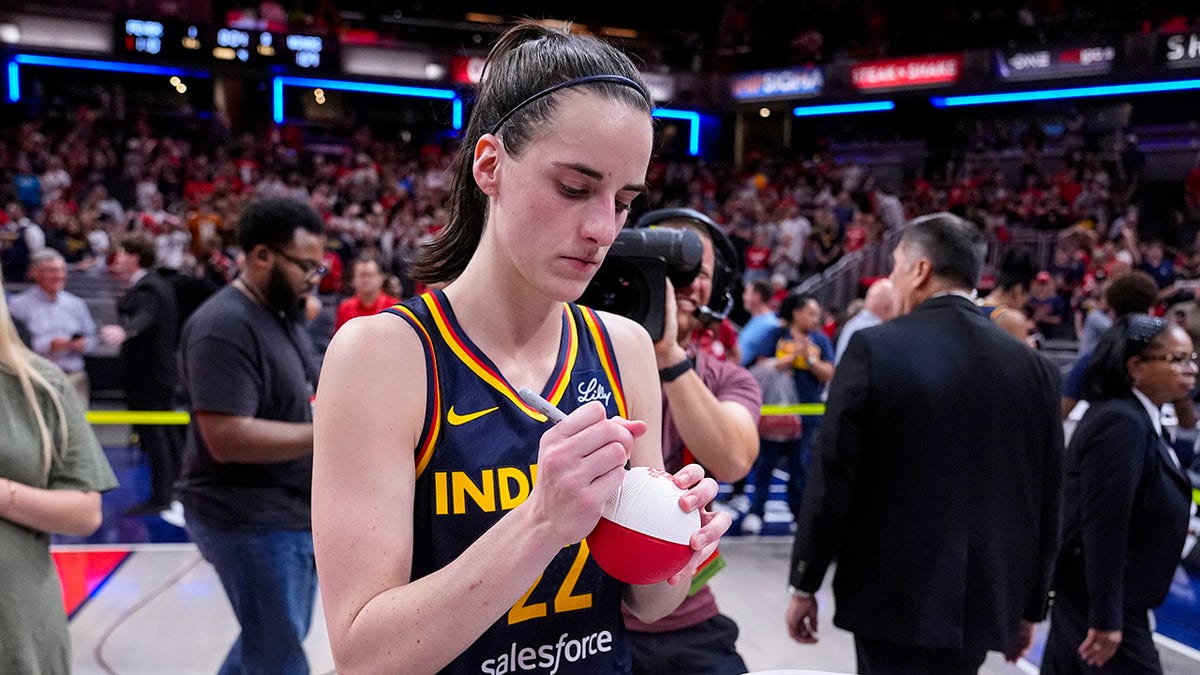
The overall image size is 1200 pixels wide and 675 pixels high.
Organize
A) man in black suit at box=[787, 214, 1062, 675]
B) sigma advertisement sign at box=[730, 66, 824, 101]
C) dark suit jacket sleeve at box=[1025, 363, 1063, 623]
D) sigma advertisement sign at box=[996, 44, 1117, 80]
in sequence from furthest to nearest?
1. sigma advertisement sign at box=[730, 66, 824, 101]
2. sigma advertisement sign at box=[996, 44, 1117, 80]
3. dark suit jacket sleeve at box=[1025, 363, 1063, 623]
4. man in black suit at box=[787, 214, 1062, 675]

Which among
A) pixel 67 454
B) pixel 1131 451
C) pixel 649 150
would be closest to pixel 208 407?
pixel 67 454

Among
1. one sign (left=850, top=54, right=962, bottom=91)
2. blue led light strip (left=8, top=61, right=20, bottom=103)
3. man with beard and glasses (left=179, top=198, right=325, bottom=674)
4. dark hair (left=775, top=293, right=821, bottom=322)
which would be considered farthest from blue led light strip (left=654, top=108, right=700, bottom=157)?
man with beard and glasses (left=179, top=198, right=325, bottom=674)

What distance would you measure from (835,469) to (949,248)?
790mm

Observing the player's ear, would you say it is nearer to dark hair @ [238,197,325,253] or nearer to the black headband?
the black headband

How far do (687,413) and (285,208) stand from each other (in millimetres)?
1581

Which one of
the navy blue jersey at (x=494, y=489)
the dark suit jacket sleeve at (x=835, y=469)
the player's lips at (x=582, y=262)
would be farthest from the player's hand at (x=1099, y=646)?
the player's lips at (x=582, y=262)

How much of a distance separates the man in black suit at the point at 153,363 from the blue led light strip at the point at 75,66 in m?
13.7

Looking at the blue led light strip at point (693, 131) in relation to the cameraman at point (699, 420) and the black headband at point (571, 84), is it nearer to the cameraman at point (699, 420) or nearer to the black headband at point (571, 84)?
the cameraman at point (699, 420)

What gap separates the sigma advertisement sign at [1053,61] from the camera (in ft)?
48.0

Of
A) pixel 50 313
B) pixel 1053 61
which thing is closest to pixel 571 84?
pixel 50 313

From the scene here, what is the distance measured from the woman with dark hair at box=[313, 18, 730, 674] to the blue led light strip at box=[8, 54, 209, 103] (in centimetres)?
1878

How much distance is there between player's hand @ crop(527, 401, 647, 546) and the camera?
97 centimetres

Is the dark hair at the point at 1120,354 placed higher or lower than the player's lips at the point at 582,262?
lower

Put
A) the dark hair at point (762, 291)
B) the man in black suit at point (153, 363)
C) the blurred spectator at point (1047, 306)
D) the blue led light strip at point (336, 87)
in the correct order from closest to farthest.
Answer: the man in black suit at point (153, 363)
the dark hair at point (762, 291)
the blurred spectator at point (1047, 306)
the blue led light strip at point (336, 87)
